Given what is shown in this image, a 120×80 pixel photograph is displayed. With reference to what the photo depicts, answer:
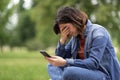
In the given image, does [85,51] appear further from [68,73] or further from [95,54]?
[68,73]

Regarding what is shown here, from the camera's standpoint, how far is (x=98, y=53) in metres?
4.88

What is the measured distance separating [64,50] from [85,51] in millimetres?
530

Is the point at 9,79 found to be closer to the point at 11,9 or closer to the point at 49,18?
the point at 11,9

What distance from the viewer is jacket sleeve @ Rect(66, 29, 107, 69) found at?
4.87 metres

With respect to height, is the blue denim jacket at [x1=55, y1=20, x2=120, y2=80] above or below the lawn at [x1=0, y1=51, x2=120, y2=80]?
above

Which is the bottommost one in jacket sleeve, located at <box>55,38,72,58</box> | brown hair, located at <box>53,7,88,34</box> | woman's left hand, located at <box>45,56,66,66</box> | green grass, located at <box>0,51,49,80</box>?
green grass, located at <box>0,51,49,80</box>

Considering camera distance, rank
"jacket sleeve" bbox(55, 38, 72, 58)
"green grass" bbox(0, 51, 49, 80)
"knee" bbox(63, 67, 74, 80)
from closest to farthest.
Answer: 1. "knee" bbox(63, 67, 74, 80)
2. "jacket sleeve" bbox(55, 38, 72, 58)
3. "green grass" bbox(0, 51, 49, 80)

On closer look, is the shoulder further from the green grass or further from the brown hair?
the green grass

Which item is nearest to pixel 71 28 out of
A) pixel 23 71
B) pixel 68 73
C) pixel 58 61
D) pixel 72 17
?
pixel 72 17

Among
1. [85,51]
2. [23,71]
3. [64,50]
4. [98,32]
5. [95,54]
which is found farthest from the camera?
[23,71]

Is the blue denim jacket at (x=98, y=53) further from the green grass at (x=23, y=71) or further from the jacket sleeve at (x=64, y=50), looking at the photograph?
the green grass at (x=23, y=71)

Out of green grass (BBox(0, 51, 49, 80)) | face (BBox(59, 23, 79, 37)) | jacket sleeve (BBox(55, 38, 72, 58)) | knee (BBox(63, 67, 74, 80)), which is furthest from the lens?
green grass (BBox(0, 51, 49, 80))

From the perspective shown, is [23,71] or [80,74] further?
[23,71]

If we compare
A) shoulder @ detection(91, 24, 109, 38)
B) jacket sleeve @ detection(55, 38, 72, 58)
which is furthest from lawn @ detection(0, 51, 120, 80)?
shoulder @ detection(91, 24, 109, 38)
